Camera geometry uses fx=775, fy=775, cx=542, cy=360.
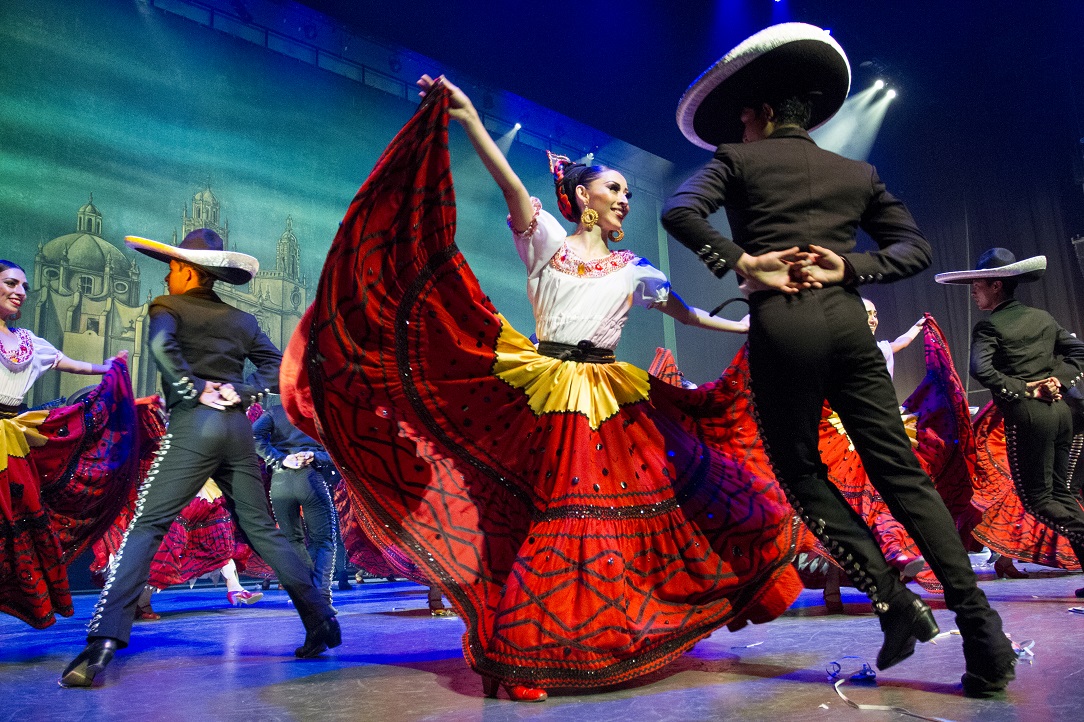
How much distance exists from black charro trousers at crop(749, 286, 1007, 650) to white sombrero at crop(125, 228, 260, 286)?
2.32m

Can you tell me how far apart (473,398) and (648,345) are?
10.3 m

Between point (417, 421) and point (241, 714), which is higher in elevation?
point (417, 421)

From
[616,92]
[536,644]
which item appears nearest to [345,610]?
[536,644]

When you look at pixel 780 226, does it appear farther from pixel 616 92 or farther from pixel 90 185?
pixel 616 92

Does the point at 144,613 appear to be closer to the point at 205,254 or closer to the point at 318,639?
the point at 318,639

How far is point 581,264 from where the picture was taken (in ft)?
9.73

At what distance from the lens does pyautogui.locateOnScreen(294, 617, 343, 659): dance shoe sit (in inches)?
123

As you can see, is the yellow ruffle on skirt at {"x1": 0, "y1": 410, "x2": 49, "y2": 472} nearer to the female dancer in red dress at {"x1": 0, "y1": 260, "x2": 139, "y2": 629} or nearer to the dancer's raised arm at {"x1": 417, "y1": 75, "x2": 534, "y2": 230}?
the female dancer in red dress at {"x1": 0, "y1": 260, "x2": 139, "y2": 629}

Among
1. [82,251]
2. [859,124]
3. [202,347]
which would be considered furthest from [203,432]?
[859,124]

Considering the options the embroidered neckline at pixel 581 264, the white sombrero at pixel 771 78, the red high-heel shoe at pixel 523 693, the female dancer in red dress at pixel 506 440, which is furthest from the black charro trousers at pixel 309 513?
the white sombrero at pixel 771 78

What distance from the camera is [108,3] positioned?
8.23 metres

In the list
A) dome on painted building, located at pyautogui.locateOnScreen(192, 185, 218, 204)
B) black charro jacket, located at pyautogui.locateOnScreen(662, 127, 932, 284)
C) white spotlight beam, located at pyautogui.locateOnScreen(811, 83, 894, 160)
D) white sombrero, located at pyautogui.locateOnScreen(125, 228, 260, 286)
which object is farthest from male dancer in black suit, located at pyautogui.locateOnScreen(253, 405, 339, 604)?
white spotlight beam, located at pyautogui.locateOnScreen(811, 83, 894, 160)

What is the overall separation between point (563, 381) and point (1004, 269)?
9.59 ft

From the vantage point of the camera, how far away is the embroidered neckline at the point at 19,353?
3947 mm
